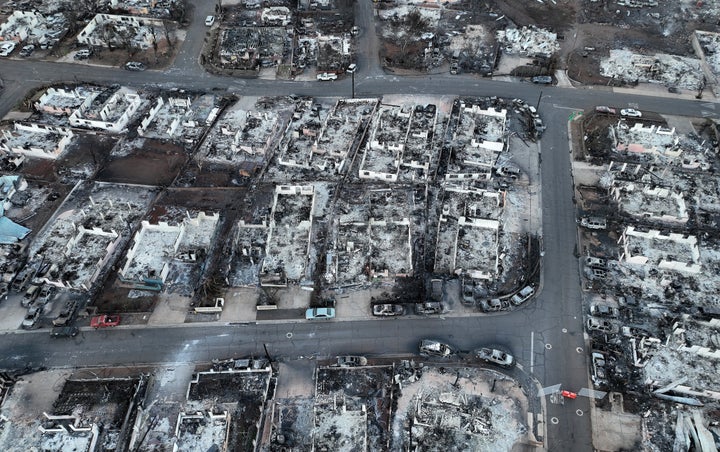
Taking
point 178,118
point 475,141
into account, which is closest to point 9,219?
point 178,118

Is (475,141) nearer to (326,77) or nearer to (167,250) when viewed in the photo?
(326,77)

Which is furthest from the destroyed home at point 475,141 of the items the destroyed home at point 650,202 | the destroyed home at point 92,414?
the destroyed home at point 92,414

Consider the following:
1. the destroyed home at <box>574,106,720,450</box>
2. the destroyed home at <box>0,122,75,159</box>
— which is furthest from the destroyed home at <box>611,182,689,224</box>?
the destroyed home at <box>0,122,75,159</box>

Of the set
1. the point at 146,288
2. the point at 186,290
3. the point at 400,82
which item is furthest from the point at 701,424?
the point at 400,82

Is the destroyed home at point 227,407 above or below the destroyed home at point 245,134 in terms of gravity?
below

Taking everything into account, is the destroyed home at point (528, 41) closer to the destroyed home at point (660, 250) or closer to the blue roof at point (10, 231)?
the destroyed home at point (660, 250)

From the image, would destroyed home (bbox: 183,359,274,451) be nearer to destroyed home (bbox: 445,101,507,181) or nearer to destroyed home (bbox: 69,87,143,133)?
destroyed home (bbox: 445,101,507,181)
